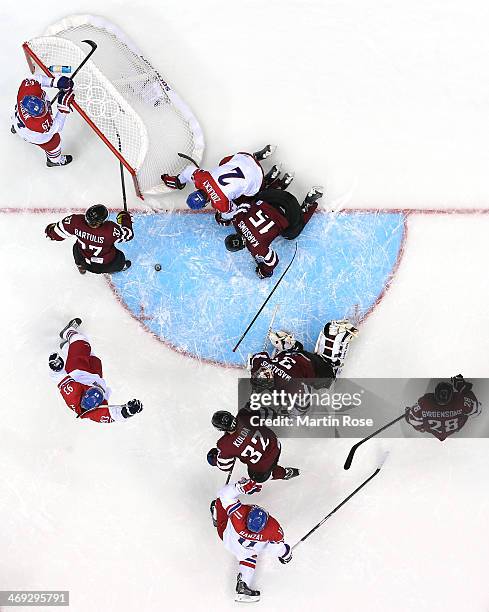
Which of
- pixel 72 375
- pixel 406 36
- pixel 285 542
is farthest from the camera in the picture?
pixel 406 36

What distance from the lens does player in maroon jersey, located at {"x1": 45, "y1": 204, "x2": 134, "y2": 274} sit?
420cm

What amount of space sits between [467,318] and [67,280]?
9.02 ft

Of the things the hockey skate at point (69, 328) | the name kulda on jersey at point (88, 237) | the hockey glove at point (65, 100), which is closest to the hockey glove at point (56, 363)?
the hockey skate at point (69, 328)

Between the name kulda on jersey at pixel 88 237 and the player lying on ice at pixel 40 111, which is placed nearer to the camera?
the name kulda on jersey at pixel 88 237

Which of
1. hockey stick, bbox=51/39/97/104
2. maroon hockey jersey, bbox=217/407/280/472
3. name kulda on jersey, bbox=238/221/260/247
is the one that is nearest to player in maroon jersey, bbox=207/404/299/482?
maroon hockey jersey, bbox=217/407/280/472

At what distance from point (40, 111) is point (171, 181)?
36.2 inches

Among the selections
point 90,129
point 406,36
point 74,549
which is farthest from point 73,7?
point 74,549

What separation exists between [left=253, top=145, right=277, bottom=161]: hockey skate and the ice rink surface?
0.36 ft

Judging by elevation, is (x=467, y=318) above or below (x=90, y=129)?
below

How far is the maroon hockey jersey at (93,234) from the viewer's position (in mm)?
4281

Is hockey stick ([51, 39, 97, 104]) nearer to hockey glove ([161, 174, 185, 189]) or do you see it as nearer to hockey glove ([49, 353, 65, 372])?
hockey glove ([161, 174, 185, 189])

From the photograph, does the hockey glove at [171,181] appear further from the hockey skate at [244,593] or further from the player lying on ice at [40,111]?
the hockey skate at [244,593]

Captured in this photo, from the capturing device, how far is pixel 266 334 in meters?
4.86

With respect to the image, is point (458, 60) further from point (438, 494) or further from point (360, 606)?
point (360, 606)
